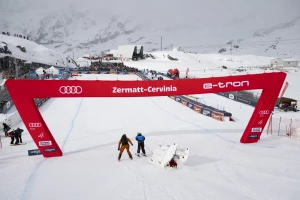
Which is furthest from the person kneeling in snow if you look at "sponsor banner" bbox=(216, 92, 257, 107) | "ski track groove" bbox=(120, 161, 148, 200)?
"sponsor banner" bbox=(216, 92, 257, 107)

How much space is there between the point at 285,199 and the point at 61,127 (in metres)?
12.2

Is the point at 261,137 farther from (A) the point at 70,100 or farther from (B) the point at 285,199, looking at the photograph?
(A) the point at 70,100

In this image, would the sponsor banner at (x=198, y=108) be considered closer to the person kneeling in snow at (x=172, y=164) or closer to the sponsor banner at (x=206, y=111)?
the sponsor banner at (x=206, y=111)

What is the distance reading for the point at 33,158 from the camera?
9219 millimetres

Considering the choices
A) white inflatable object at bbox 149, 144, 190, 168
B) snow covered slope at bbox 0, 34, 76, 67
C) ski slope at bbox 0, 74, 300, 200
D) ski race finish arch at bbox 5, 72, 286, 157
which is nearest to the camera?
ski slope at bbox 0, 74, 300, 200

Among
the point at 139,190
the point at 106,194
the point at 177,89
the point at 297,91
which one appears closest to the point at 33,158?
the point at 106,194

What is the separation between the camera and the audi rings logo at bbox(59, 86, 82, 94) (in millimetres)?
8883

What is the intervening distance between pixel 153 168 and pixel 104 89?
3.46 metres

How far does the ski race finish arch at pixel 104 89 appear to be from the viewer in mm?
8568

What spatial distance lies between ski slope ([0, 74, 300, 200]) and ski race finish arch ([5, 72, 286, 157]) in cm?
112

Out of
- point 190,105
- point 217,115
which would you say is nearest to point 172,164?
point 217,115

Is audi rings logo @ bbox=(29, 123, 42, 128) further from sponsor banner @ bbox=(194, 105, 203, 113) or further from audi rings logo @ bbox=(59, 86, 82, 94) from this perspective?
sponsor banner @ bbox=(194, 105, 203, 113)

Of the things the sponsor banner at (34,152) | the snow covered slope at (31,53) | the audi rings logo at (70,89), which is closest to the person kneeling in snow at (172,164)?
the audi rings logo at (70,89)

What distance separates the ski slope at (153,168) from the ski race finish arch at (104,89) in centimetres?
112
